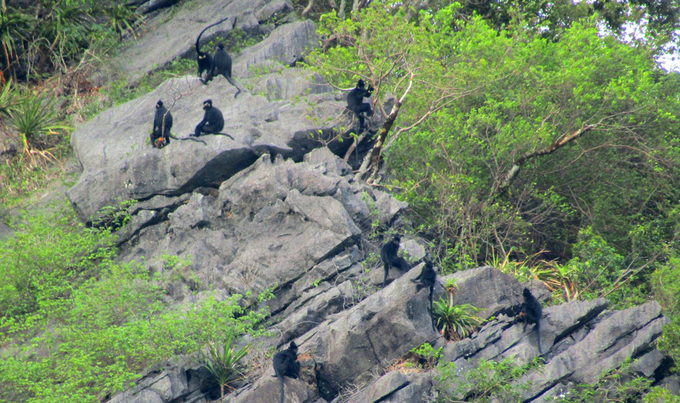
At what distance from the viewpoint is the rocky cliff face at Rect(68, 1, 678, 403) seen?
42.2 feet

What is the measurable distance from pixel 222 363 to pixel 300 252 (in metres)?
3.12

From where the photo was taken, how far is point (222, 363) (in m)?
13.0

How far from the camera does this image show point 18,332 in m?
14.9

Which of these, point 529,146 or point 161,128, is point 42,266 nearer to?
point 161,128

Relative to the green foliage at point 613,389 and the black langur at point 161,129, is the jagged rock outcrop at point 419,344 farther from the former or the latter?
the black langur at point 161,129

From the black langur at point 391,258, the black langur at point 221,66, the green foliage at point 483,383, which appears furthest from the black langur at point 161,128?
the green foliage at point 483,383

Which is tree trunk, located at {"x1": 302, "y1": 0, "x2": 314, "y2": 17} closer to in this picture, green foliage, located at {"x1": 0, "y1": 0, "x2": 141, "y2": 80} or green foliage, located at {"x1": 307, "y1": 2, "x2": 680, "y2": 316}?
green foliage, located at {"x1": 0, "y1": 0, "x2": 141, "y2": 80}

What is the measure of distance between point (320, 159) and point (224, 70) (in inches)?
164

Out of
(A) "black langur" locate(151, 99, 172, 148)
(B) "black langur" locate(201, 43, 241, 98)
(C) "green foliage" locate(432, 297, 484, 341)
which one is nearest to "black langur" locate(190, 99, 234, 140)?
(A) "black langur" locate(151, 99, 172, 148)

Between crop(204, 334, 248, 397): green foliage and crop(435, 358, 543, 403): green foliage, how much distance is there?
3785 millimetres

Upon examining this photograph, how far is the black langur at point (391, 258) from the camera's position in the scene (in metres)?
14.2

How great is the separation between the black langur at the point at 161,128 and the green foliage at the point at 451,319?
25.5ft

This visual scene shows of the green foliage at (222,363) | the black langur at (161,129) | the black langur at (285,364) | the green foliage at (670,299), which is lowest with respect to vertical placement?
the green foliage at (222,363)

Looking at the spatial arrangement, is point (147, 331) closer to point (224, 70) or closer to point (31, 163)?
point (224, 70)
